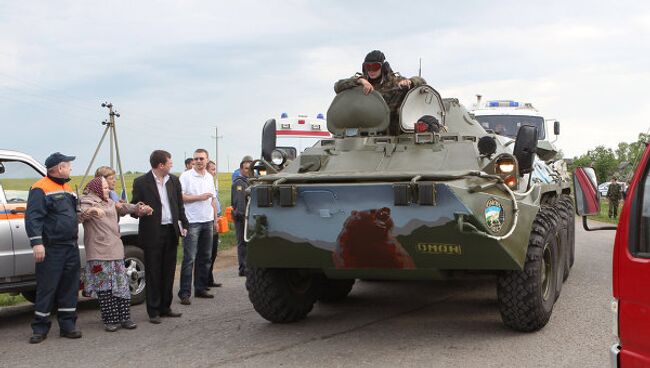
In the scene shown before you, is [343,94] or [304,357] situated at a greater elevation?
[343,94]

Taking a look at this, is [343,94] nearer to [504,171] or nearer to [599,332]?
[504,171]

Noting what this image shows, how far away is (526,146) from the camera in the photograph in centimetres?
620

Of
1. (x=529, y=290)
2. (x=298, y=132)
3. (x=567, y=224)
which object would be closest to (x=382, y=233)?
(x=529, y=290)

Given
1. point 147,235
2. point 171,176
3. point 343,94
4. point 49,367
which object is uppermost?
point 343,94

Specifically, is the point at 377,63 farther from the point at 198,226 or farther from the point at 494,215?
the point at 198,226

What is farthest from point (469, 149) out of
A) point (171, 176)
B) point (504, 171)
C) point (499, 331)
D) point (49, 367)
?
point (49, 367)

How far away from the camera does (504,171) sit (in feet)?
20.0

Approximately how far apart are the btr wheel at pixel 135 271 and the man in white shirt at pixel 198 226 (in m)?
0.47

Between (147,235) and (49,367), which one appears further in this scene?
(147,235)

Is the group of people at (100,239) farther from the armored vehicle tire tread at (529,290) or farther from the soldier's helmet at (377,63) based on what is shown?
the armored vehicle tire tread at (529,290)

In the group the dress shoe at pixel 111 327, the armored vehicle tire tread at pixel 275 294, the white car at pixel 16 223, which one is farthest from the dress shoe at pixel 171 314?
the armored vehicle tire tread at pixel 275 294

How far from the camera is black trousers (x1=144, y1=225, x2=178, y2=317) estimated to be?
7355 millimetres

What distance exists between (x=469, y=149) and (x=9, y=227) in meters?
4.57

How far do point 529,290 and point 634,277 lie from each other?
289cm
